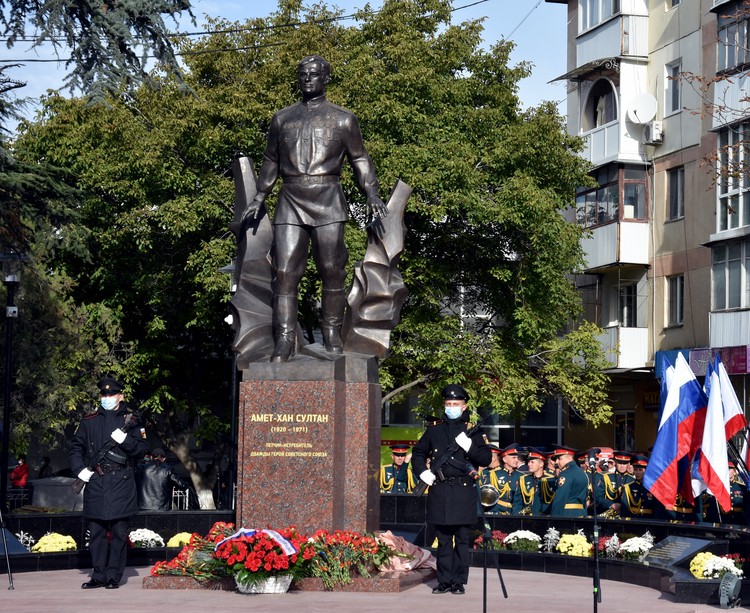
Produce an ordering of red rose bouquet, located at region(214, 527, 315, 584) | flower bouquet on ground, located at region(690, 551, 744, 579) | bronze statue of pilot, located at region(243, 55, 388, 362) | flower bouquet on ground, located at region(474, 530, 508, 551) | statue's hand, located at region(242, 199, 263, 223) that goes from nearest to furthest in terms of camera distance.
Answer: red rose bouquet, located at region(214, 527, 315, 584) < flower bouquet on ground, located at region(690, 551, 744, 579) < bronze statue of pilot, located at region(243, 55, 388, 362) < statue's hand, located at region(242, 199, 263, 223) < flower bouquet on ground, located at region(474, 530, 508, 551)

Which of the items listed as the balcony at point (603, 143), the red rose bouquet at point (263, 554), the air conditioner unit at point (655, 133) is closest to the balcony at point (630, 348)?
the balcony at point (603, 143)

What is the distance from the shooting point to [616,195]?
36.3 metres

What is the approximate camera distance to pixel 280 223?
13.6m

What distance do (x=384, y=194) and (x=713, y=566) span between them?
15179 mm

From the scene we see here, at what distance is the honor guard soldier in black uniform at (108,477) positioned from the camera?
12.9 m

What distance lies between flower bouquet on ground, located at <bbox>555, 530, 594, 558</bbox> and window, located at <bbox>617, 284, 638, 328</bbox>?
22.0m

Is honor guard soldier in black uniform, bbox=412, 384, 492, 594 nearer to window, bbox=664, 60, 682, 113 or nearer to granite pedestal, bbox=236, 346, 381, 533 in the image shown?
granite pedestal, bbox=236, 346, 381, 533

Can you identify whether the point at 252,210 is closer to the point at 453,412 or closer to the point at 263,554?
the point at 453,412

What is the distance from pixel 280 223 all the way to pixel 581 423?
28.5 metres

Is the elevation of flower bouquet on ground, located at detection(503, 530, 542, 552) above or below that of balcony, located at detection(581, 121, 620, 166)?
below

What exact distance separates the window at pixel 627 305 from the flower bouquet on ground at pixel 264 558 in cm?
2590

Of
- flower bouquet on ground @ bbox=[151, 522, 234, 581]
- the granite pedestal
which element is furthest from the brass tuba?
flower bouquet on ground @ bbox=[151, 522, 234, 581]

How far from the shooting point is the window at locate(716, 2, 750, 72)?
3047 centimetres

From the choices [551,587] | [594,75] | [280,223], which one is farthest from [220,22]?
[551,587]
